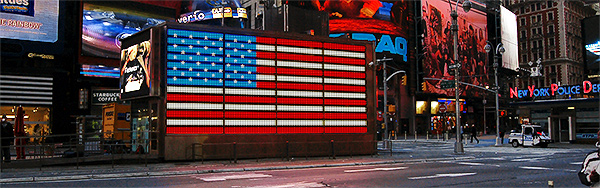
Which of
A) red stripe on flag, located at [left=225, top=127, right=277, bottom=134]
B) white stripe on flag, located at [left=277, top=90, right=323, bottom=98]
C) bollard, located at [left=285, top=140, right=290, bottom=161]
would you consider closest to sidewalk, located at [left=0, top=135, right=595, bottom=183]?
bollard, located at [left=285, top=140, right=290, bottom=161]

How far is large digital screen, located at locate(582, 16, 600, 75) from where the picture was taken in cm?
4806

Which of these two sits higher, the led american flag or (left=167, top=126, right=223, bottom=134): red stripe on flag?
the led american flag

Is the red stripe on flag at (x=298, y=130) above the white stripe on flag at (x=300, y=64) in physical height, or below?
below

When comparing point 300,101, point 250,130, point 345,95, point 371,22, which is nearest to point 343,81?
point 345,95

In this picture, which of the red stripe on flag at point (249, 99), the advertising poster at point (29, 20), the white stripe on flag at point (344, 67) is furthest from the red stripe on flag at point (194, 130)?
the advertising poster at point (29, 20)

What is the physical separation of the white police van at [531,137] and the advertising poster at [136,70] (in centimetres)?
2866

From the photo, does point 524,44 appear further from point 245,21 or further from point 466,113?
point 245,21

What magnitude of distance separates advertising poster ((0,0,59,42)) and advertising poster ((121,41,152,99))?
28.1m

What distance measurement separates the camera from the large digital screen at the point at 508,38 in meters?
99.9

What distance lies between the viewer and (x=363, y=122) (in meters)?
26.4

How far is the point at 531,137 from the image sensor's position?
37.2 metres

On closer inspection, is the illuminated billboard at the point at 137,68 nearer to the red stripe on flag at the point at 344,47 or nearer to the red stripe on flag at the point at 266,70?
the red stripe on flag at the point at 266,70

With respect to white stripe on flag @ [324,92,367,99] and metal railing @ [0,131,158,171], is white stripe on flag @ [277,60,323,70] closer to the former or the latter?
white stripe on flag @ [324,92,367,99]

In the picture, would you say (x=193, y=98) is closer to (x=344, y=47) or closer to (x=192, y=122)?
(x=192, y=122)
